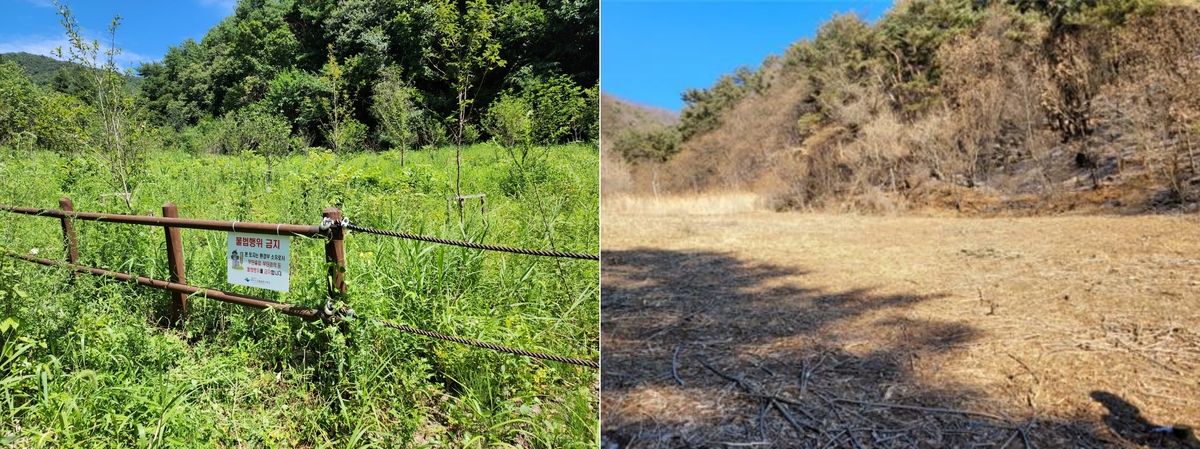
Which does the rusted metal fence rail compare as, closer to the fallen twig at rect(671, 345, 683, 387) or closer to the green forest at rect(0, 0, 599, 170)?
the fallen twig at rect(671, 345, 683, 387)

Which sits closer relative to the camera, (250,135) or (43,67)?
(43,67)

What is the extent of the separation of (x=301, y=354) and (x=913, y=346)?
263 centimetres

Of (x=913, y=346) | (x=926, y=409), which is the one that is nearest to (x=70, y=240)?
(x=926, y=409)

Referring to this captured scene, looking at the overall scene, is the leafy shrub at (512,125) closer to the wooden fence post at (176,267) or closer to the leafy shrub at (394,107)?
the wooden fence post at (176,267)

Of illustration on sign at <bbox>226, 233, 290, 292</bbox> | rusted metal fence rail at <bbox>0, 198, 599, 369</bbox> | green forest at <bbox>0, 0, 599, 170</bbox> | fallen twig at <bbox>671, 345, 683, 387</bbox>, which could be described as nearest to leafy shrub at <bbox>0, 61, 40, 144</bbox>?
green forest at <bbox>0, 0, 599, 170</bbox>

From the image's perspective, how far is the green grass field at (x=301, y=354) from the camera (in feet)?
6.63

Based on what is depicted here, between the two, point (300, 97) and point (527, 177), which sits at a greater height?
point (300, 97)

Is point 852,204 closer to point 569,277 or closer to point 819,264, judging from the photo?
point 819,264

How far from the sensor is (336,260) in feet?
6.98

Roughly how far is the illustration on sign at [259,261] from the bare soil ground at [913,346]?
1.21m

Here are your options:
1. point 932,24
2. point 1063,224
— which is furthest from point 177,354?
point 932,24

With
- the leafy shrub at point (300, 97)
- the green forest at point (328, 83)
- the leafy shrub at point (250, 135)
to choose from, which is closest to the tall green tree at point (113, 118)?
the green forest at point (328, 83)

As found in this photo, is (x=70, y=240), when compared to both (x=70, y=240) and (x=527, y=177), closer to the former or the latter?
(x=70, y=240)

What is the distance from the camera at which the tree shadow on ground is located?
2172 millimetres
